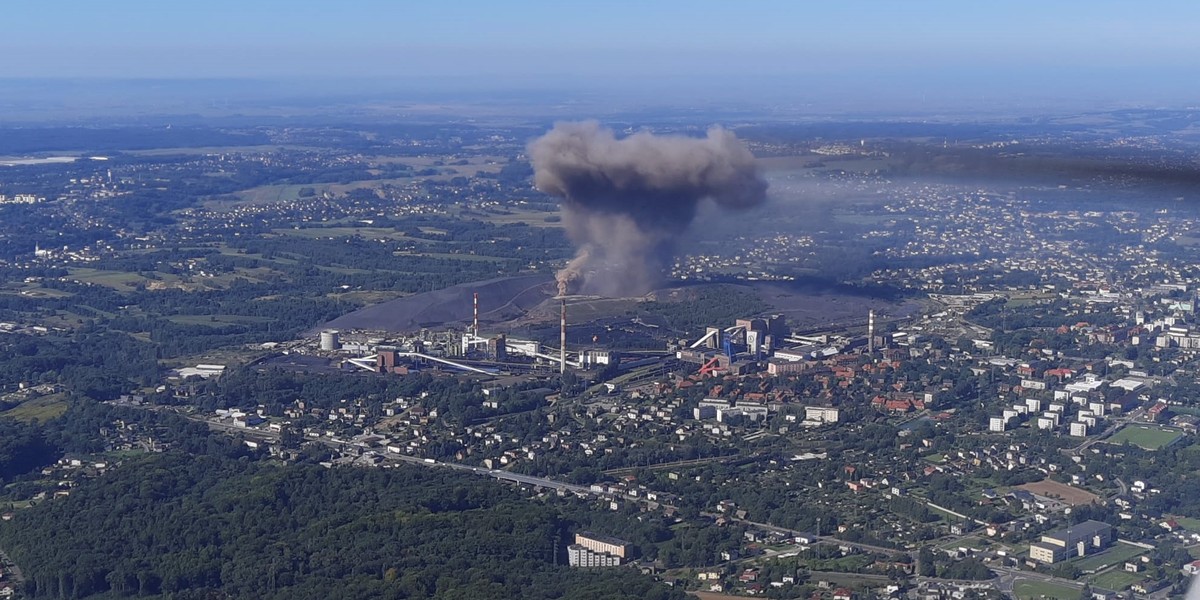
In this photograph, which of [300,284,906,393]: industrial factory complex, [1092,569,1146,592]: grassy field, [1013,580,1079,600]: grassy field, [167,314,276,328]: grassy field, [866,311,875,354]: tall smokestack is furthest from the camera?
[167,314,276,328]: grassy field

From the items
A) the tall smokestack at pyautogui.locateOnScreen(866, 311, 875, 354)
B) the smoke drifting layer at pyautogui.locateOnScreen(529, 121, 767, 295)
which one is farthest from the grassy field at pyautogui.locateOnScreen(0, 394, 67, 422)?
the tall smokestack at pyautogui.locateOnScreen(866, 311, 875, 354)

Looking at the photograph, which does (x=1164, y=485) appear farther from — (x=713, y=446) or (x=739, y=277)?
(x=739, y=277)

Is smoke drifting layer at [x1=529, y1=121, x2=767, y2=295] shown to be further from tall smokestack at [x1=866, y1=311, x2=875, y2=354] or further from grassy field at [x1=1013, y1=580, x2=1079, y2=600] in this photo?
grassy field at [x1=1013, y1=580, x2=1079, y2=600]

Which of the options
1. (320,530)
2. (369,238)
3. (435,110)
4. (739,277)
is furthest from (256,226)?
(435,110)

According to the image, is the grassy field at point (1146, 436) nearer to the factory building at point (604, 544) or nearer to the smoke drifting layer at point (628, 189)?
the factory building at point (604, 544)

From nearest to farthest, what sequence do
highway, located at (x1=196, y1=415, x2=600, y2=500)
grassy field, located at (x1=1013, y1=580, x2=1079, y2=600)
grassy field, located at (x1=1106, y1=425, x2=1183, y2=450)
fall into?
grassy field, located at (x1=1013, y1=580, x2=1079, y2=600) → highway, located at (x1=196, y1=415, x2=600, y2=500) → grassy field, located at (x1=1106, y1=425, x2=1183, y2=450)

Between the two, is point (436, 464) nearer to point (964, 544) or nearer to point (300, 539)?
point (300, 539)

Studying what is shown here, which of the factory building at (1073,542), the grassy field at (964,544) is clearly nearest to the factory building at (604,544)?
the grassy field at (964,544)
